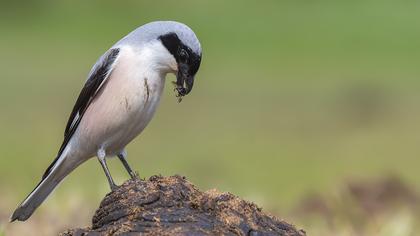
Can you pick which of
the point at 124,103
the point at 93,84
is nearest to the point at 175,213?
the point at 124,103

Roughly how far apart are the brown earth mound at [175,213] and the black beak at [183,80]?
4.67 feet

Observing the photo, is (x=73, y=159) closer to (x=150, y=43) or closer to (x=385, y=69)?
(x=150, y=43)

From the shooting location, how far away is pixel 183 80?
21.7ft

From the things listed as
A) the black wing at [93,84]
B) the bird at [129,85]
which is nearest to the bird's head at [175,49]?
the bird at [129,85]

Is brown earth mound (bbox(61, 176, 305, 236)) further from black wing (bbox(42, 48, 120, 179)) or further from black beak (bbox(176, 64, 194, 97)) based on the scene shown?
black wing (bbox(42, 48, 120, 179))

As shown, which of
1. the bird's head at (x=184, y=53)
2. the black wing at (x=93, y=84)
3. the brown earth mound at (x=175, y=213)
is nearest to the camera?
the brown earth mound at (x=175, y=213)

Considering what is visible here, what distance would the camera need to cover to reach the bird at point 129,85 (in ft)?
21.5

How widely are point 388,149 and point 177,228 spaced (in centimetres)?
900

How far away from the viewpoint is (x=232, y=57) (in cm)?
2002

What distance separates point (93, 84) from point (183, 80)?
0.53 metres

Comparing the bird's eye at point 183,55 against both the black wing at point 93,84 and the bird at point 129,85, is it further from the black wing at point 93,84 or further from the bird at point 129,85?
the black wing at point 93,84

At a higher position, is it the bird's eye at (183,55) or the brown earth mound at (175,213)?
the bird's eye at (183,55)

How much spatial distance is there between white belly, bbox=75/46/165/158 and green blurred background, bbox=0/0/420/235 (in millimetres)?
1020

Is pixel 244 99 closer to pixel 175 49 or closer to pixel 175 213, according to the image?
pixel 175 49
